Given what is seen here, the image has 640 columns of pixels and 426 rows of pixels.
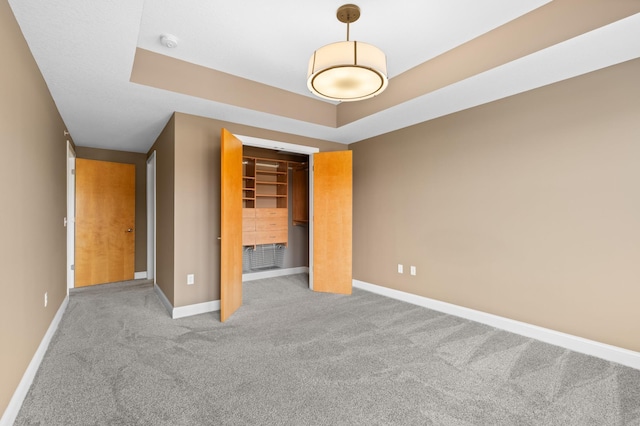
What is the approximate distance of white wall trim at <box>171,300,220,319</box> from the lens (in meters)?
3.47

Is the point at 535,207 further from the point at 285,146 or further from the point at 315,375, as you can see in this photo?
the point at 285,146

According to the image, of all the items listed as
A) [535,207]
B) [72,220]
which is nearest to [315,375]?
[535,207]

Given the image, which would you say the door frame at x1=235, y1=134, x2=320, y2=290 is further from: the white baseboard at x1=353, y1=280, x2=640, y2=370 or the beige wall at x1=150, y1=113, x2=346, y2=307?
the white baseboard at x1=353, y1=280, x2=640, y2=370

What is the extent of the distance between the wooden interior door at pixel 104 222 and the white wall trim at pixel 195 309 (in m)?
2.56

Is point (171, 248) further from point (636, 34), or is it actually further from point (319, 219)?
point (636, 34)

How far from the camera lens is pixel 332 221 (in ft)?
15.3

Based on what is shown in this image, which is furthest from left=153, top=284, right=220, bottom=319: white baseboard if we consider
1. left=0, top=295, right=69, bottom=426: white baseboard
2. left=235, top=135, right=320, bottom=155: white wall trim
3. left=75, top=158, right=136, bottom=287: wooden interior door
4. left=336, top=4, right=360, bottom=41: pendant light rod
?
left=336, top=4, right=360, bottom=41: pendant light rod

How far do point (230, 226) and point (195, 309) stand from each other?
3.57 ft

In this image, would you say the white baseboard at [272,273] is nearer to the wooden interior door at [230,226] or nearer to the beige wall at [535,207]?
the wooden interior door at [230,226]

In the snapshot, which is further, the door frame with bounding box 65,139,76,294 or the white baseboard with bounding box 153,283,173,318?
the door frame with bounding box 65,139,76,294

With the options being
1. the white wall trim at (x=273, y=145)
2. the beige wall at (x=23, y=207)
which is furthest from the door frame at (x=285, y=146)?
the beige wall at (x=23, y=207)

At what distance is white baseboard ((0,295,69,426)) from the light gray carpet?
5 cm

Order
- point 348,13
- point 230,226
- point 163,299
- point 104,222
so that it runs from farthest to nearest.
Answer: point 104,222
point 163,299
point 230,226
point 348,13

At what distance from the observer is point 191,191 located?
11.9 ft
